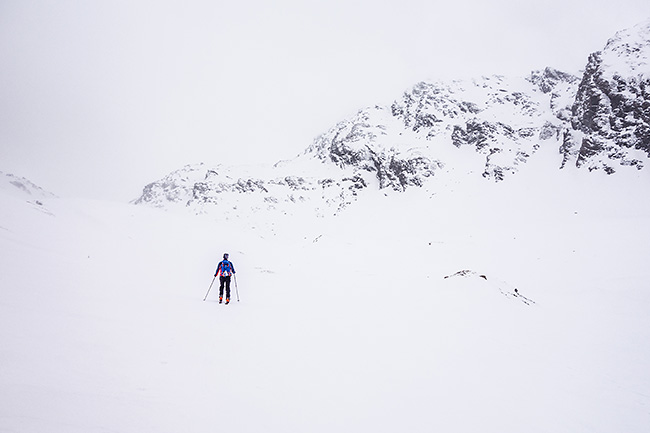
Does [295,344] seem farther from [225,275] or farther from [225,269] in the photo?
[225,269]

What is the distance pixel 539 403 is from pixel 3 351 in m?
7.84

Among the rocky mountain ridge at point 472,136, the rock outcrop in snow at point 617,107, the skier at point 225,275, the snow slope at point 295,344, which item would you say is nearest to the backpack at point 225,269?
the skier at point 225,275

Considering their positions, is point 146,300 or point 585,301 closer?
point 146,300

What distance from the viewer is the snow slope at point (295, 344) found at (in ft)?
11.5

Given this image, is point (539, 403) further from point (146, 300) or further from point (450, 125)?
point (450, 125)

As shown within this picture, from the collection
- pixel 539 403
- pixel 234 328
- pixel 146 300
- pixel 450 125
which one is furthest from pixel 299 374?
pixel 450 125

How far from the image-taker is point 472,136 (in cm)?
7144

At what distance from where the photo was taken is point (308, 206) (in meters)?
76.1

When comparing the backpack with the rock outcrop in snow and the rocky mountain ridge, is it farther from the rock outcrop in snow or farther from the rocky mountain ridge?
the rocky mountain ridge

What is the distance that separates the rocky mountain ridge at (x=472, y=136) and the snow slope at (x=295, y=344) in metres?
39.1

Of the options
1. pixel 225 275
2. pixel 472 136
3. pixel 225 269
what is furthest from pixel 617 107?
pixel 225 275

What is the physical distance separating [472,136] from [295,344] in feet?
254

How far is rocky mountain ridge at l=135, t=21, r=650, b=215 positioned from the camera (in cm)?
4578

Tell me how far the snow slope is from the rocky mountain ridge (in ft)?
128
